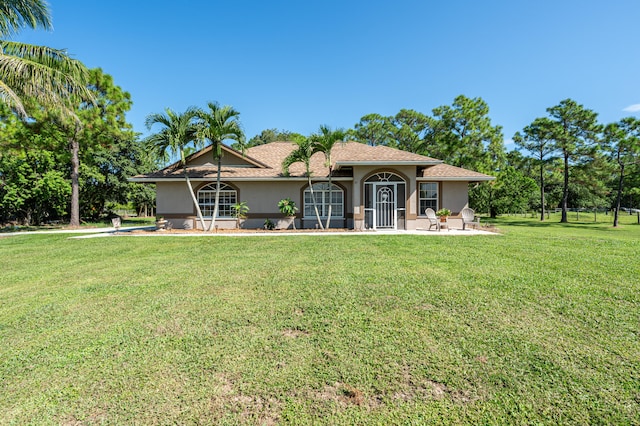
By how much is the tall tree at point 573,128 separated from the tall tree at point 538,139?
69 centimetres

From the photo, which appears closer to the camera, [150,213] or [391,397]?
[391,397]

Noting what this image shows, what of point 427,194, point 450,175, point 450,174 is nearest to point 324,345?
point 427,194

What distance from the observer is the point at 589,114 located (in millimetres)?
25359

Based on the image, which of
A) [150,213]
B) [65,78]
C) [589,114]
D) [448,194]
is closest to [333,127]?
[448,194]

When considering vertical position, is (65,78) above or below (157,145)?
above

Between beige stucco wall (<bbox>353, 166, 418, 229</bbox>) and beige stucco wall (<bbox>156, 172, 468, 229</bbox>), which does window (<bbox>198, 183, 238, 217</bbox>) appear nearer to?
beige stucco wall (<bbox>156, 172, 468, 229</bbox>)

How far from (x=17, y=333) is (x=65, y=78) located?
1196 centimetres

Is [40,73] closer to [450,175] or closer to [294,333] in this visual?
[294,333]

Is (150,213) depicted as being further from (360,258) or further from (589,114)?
(589,114)

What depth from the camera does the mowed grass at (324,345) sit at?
2205mm

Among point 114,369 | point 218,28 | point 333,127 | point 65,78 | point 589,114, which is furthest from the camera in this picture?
point 589,114

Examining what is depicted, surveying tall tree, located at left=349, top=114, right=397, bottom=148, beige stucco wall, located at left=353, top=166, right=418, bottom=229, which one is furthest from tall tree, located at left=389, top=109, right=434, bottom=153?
beige stucco wall, located at left=353, top=166, right=418, bottom=229

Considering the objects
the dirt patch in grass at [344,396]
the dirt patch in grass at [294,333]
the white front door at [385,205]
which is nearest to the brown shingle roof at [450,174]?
the white front door at [385,205]

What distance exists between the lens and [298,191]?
52.4 ft
